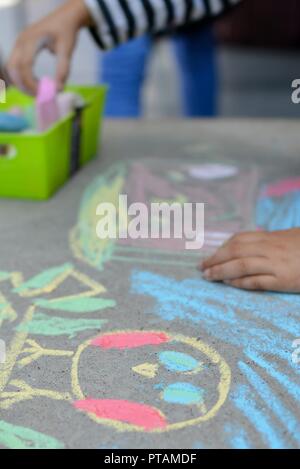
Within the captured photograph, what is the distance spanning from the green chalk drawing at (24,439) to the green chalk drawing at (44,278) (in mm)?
187

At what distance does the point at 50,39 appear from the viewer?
846 millimetres

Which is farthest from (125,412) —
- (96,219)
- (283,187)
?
(283,187)

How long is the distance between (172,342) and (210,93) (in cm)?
104

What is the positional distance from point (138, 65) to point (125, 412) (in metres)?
1.06

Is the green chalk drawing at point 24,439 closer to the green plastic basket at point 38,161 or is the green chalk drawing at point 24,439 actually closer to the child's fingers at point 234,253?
the child's fingers at point 234,253

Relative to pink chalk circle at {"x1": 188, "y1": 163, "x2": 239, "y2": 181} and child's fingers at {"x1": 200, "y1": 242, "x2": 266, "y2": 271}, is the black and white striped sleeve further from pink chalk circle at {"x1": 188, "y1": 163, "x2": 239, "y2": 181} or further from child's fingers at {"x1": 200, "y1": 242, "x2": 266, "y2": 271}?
child's fingers at {"x1": 200, "y1": 242, "x2": 266, "y2": 271}

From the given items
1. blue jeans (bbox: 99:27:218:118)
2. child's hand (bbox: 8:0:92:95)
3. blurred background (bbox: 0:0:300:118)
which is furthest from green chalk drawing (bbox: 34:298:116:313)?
blurred background (bbox: 0:0:300:118)

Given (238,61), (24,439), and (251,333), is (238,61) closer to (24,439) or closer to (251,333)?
(251,333)

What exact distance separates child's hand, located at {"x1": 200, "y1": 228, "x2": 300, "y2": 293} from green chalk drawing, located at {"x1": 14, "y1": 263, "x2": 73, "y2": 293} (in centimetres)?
15

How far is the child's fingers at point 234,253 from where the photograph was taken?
57 cm

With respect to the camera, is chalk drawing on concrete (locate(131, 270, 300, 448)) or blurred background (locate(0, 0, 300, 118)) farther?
blurred background (locate(0, 0, 300, 118))

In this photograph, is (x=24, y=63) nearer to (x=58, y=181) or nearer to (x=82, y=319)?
(x=58, y=181)

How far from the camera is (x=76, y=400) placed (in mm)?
437

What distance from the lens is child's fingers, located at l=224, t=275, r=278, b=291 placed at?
556 millimetres
